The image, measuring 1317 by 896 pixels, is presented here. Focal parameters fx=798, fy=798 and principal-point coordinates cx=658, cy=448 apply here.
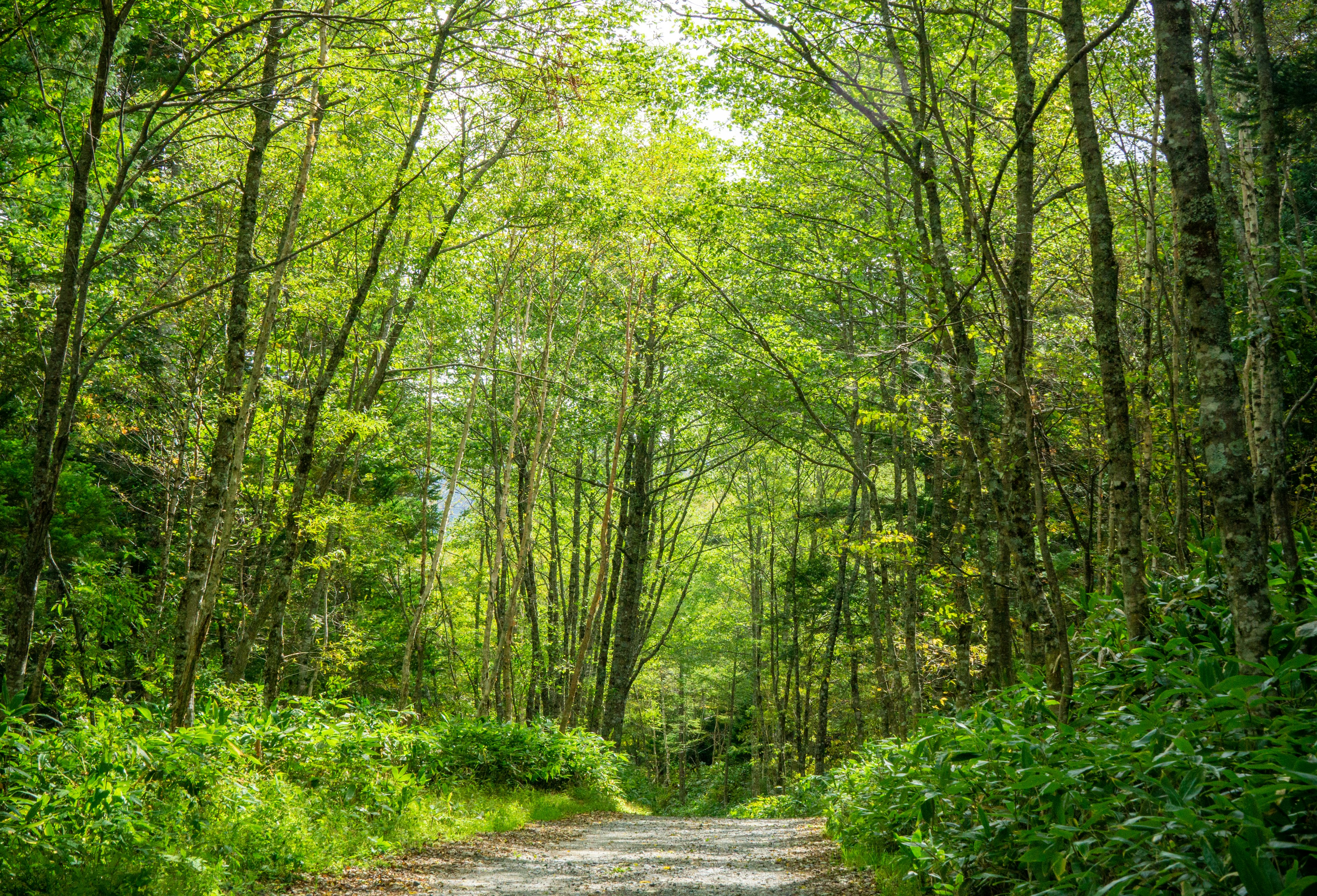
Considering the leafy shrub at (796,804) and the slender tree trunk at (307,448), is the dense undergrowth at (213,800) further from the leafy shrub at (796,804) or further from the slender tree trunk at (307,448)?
the leafy shrub at (796,804)

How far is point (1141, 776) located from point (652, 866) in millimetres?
4510

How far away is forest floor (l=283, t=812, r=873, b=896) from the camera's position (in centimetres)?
527

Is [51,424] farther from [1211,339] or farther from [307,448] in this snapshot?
[1211,339]

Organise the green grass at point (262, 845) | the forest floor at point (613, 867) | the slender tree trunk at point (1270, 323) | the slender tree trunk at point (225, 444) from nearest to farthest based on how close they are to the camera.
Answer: the slender tree trunk at point (1270, 323)
the green grass at point (262, 845)
the forest floor at point (613, 867)
the slender tree trunk at point (225, 444)

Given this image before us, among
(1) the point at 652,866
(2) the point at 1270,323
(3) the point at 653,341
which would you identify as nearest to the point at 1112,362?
(2) the point at 1270,323

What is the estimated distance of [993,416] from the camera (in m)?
12.6

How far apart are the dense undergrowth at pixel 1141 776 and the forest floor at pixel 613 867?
0.83 metres

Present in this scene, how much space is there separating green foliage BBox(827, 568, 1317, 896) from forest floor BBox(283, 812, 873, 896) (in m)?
1.14

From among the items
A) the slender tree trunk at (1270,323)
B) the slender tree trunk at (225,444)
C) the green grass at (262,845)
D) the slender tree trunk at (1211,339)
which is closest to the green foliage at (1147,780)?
the slender tree trunk at (1211,339)

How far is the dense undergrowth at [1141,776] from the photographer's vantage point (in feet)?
8.64

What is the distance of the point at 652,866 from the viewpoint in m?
6.57

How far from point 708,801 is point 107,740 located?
25.8 m

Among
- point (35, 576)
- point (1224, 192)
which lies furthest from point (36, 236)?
point (1224, 192)

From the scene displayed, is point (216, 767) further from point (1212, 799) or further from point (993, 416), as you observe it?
point (993, 416)
